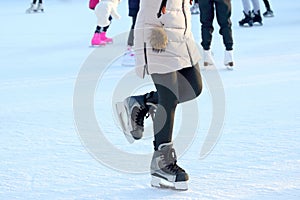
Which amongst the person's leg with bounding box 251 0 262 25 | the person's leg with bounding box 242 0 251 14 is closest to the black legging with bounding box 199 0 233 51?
the person's leg with bounding box 242 0 251 14

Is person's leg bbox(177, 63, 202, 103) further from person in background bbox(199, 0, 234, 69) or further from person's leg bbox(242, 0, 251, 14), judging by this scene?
person's leg bbox(242, 0, 251, 14)

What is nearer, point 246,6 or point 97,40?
point 97,40

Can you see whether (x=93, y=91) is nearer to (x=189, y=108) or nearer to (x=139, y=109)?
(x=189, y=108)

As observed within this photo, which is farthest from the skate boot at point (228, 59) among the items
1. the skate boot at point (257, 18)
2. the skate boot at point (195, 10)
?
the skate boot at point (195, 10)

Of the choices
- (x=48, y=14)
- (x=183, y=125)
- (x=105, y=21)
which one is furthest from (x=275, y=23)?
(x=105, y=21)

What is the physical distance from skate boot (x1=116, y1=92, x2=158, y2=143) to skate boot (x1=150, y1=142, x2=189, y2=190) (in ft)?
0.54

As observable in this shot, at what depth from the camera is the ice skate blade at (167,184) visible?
2562 mm

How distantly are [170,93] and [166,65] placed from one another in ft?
0.39

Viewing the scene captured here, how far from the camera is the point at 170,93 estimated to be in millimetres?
2564

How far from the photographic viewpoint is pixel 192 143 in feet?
10.6

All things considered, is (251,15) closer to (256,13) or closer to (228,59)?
(256,13)

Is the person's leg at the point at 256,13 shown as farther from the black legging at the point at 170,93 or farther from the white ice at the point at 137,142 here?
the black legging at the point at 170,93

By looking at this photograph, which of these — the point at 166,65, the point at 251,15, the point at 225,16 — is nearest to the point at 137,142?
the point at 166,65

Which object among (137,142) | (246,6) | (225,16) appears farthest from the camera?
(246,6)
